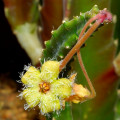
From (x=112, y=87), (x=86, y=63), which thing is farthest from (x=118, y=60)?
(x=86, y=63)

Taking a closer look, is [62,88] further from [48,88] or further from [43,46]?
[43,46]

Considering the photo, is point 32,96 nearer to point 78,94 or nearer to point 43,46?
point 78,94

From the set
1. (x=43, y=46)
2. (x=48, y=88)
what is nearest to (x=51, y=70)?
(x=48, y=88)

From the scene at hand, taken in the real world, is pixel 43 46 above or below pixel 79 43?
above

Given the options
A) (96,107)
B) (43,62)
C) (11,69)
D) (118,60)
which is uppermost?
(11,69)

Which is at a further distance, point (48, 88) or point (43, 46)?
point (43, 46)

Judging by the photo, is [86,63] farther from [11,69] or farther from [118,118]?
[11,69]

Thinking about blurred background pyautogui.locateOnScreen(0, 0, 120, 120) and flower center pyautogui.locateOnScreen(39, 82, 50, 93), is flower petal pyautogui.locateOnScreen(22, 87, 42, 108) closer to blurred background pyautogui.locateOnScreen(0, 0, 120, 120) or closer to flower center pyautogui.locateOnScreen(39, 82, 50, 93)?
flower center pyautogui.locateOnScreen(39, 82, 50, 93)
